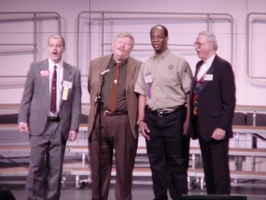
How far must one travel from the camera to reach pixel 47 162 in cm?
429

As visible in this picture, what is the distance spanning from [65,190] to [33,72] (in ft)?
6.43

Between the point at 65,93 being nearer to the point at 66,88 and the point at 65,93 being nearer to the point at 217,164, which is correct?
the point at 66,88

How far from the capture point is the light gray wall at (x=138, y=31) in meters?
6.71

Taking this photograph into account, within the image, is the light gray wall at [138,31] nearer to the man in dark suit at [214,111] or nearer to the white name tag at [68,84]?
the white name tag at [68,84]

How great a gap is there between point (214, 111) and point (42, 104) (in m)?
1.42

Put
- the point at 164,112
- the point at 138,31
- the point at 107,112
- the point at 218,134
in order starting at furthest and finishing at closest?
the point at 138,31, the point at 164,112, the point at 107,112, the point at 218,134

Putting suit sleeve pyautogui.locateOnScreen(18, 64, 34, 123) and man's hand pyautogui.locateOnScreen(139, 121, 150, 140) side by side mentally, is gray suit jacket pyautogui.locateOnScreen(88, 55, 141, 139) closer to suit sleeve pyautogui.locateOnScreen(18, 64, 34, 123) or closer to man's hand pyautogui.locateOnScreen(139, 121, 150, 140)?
man's hand pyautogui.locateOnScreen(139, 121, 150, 140)

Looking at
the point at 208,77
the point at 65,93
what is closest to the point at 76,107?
the point at 65,93

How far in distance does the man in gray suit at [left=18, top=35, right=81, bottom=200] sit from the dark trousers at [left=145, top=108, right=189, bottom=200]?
677 millimetres

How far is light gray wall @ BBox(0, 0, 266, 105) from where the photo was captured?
6711 mm

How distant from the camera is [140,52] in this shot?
685 cm

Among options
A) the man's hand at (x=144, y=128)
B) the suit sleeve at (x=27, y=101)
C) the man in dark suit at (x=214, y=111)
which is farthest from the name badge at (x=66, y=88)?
the man in dark suit at (x=214, y=111)

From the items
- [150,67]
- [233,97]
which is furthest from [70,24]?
[233,97]

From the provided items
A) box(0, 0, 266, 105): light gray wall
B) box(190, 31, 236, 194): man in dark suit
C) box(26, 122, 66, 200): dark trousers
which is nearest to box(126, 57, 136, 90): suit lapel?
box(190, 31, 236, 194): man in dark suit
